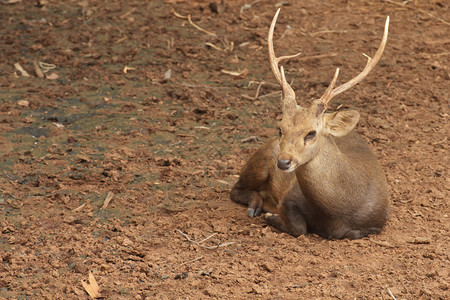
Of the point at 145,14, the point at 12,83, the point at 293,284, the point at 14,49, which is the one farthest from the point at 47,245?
the point at 145,14

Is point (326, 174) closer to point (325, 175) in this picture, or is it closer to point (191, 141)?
point (325, 175)

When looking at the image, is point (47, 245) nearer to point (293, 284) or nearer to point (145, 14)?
point (293, 284)

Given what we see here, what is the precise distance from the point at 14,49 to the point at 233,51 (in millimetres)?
2933

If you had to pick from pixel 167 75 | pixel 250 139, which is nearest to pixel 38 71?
pixel 167 75

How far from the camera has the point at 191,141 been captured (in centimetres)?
681

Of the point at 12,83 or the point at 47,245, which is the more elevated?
the point at 47,245

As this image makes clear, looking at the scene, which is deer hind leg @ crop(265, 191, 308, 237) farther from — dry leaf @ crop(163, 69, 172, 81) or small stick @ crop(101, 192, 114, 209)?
dry leaf @ crop(163, 69, 172, 81)

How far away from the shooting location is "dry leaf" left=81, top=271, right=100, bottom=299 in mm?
4205

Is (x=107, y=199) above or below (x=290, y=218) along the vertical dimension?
below

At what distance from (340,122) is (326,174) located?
392mm

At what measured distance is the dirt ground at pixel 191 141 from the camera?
14.7ft

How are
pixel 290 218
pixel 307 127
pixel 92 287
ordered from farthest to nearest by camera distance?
pixel 290 218
pixel 307 127
pixel 92 287

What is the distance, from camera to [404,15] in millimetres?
9812

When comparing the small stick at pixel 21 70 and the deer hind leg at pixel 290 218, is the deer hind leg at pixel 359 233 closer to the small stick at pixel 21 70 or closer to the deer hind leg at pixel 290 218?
the deer hind leg at pixel 290 218
